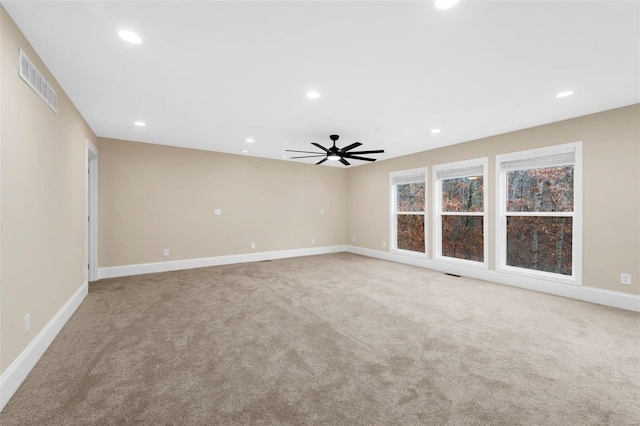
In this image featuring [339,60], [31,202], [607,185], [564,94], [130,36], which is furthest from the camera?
[607,185]

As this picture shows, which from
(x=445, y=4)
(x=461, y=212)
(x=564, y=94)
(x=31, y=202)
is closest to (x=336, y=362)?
(x=445, y=4)

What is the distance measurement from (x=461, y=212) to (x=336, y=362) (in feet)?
14.3

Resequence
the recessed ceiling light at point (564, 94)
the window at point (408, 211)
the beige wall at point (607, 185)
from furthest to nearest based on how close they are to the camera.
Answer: the window at point (408, 211) < the beige wall at point (607, 185) < the recessed ceiling light at point (564, 94)

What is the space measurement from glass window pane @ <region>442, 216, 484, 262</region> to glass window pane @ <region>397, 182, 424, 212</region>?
71cm

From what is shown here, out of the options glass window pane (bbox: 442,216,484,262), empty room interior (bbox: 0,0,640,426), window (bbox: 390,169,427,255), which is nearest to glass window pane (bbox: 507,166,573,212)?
empty room interior (bbox: 0,0,640,426)

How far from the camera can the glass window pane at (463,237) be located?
5.19 m

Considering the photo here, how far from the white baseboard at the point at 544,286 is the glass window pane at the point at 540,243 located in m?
0.27

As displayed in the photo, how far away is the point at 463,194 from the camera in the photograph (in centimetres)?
545

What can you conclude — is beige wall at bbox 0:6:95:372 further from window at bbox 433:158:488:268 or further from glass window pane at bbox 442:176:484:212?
glass window pane at bbox 442:176:484:212

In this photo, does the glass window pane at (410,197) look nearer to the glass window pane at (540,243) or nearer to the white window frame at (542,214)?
the white window frame at (542,214)

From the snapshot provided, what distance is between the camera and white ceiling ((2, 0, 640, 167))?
184 centimetres

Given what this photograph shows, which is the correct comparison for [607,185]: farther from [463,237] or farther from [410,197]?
[410,197]

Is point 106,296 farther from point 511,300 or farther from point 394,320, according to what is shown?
point 511,300

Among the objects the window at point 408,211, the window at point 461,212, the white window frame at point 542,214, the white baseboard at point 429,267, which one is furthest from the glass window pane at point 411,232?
the white window frame at point 542,214
